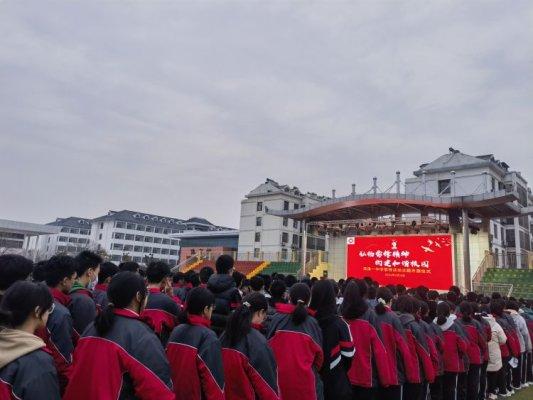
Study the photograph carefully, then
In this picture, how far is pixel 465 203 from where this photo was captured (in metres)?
16.5

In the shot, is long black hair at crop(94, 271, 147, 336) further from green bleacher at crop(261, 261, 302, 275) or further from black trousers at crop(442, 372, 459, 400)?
green bleacher at crop(261, 261, 302, 275)

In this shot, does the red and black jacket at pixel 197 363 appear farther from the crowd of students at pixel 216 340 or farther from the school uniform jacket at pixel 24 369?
the school uniform jacket at pixel 24 369

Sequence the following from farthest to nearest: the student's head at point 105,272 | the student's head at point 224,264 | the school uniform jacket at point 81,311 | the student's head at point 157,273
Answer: the student's head at point 105,272 → the student's head at point 224,264 → the student's head at point 157,273 → the school uniform jacket at point 81,311

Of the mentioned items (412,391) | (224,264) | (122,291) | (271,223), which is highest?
(271,223)

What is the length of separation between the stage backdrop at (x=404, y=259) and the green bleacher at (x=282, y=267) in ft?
17.0

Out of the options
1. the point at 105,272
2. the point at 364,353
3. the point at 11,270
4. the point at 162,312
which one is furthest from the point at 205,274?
the point at 11,270

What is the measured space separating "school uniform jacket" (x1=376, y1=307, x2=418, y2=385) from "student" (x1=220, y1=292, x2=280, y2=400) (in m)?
1.83

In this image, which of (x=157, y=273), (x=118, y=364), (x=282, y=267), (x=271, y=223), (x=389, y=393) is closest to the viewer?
(x=118, y=364)

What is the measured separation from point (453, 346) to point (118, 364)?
475 centimetres

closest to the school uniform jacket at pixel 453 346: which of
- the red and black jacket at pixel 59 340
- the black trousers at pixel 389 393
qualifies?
the black trousers at pixel 389 393

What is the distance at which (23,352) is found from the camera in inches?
69.4

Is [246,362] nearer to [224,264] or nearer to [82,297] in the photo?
[82,297]

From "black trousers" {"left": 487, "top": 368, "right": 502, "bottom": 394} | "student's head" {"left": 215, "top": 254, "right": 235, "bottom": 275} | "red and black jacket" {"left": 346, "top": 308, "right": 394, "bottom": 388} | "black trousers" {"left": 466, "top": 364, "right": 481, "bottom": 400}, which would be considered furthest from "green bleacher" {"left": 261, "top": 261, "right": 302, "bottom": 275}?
"red and black jacket" {"left": 346, "top": 308, "right": 394, "bottom": 388}

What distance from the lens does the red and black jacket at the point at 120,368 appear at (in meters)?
2.04
